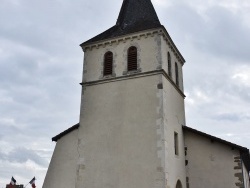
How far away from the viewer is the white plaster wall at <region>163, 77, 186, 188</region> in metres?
13.8

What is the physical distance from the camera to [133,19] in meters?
18.0

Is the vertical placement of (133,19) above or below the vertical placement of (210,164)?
above

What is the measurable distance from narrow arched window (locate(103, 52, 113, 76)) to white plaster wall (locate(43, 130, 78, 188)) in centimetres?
335

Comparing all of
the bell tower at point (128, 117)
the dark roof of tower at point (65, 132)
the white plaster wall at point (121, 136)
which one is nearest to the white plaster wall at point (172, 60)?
the bell tower at point (128, 117)

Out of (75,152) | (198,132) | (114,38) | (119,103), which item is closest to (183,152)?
(198,132)

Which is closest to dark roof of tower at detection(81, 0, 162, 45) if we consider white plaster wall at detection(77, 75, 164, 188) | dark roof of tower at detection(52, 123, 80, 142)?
white plaster wall at detection(77, 75, 164, 188)

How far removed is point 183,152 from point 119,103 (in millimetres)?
3974

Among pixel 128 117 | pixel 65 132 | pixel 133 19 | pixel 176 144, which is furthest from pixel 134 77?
pixel 65 132

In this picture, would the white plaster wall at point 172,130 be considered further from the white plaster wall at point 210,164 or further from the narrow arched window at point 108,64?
the narrow arched window at point 108,64

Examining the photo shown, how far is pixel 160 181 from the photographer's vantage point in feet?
42.5

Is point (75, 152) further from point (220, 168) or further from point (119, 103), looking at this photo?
point (220, 168)

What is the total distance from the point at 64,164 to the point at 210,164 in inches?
273

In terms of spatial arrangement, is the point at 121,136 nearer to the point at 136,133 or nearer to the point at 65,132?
the point at 136,133

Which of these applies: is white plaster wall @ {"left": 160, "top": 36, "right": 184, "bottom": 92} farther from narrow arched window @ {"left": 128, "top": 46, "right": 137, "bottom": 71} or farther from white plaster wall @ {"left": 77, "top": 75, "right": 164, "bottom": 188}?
narrow arched window @ {"left": 128, "top": 46, "right": 137, "bottom": 71}
